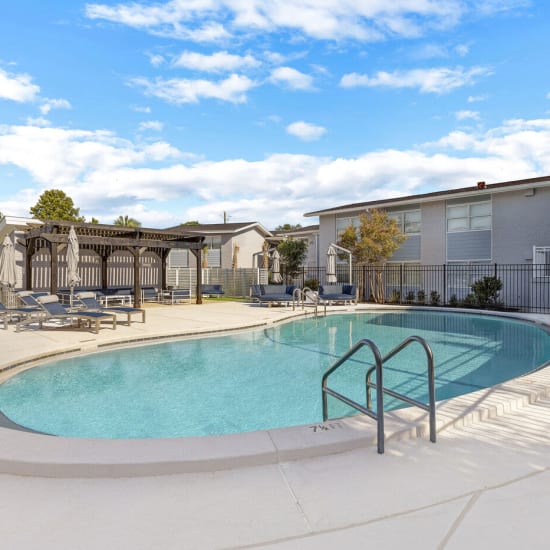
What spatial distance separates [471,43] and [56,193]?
39.0m

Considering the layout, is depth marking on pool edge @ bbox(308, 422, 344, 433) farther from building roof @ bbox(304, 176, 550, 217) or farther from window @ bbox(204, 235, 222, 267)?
window @ bbox(204, 235, 222, 267)

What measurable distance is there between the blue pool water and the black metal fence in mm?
6995

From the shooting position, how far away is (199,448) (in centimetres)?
337

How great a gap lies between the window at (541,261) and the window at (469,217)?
271cm

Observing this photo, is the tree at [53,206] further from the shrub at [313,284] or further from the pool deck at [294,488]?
the pool deck at [294,488]

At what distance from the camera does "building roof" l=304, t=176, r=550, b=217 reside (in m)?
18.5

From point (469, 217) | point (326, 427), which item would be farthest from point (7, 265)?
point (469, 217)

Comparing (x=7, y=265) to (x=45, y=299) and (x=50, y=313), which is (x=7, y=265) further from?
(x=50, y=313)

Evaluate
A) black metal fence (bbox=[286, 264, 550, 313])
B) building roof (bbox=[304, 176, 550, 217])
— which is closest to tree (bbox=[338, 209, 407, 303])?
black metal fence (bbox=[286, 264, 550, 313])

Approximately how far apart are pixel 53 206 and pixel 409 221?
34.0 m

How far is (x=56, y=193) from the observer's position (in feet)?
135

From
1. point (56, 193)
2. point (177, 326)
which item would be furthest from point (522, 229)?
point (56, 193)

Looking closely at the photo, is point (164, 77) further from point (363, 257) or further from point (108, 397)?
point (108, 397)

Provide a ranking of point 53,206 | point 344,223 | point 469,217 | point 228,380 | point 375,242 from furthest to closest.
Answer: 1. point 53,206
2. point 344,223
3. point 375,242
4. point 469,217
5. point 228,380
